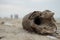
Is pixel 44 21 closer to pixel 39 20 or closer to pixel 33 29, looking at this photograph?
pixel 39 20

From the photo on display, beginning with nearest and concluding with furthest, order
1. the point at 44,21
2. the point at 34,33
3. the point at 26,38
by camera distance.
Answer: the point at 26,38, the point at 34,33, the point at 44,21

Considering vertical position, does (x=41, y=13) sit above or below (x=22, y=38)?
above

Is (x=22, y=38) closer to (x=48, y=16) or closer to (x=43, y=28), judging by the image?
(x=43, y=28)

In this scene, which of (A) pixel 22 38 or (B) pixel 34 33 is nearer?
(A) pixel 22 38

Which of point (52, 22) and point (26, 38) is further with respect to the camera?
point (52, 22)

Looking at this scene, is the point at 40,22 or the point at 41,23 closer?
the point at 41,23

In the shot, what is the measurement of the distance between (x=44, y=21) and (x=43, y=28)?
57 centimetres

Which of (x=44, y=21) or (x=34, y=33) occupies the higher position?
(x=44, y=21)

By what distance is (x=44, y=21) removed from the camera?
25.3 feet

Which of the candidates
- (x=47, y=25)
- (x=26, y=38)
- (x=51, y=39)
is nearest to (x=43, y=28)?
(x=47, y=25)

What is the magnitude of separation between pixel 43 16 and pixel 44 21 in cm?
30

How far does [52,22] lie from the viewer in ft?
25.4

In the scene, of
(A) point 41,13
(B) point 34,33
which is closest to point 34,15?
(A) point 41,13

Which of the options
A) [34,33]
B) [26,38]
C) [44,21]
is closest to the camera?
[26,38]
